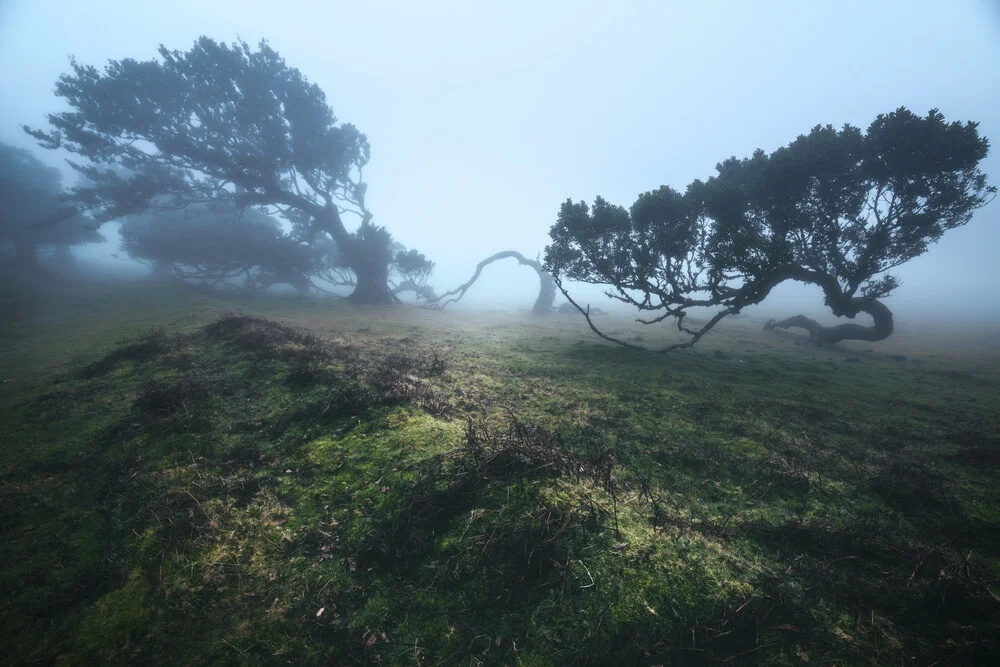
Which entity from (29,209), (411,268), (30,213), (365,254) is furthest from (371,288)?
(29,209)

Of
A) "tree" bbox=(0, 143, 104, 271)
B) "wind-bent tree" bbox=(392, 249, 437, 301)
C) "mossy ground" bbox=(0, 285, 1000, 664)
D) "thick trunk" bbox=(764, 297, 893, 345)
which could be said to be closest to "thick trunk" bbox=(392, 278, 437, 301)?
"wind-bent tree" bbox=(392, 249, 437, 301)

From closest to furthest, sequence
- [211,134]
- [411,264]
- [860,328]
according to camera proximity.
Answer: [860,328] < [211,134] < [411,264]

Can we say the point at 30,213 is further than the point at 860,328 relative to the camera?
Yes

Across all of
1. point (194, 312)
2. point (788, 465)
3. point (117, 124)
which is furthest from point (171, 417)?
point (117, 124)

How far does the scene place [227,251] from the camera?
38.3 m

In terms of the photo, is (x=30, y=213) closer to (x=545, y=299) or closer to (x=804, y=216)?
(x=545, y=299)

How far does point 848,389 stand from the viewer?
1054cm

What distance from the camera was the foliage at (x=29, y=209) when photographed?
37.0 meters

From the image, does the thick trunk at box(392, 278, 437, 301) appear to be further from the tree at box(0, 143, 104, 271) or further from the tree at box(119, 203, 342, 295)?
the tree at box(0, 143, 104, 271)

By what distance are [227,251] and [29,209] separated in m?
28.3

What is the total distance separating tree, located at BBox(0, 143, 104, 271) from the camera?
36.8 metres

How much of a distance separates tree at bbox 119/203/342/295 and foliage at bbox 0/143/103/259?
530cm

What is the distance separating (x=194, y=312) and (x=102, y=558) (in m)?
22.9

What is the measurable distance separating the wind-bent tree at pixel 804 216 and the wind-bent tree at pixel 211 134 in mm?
29385
